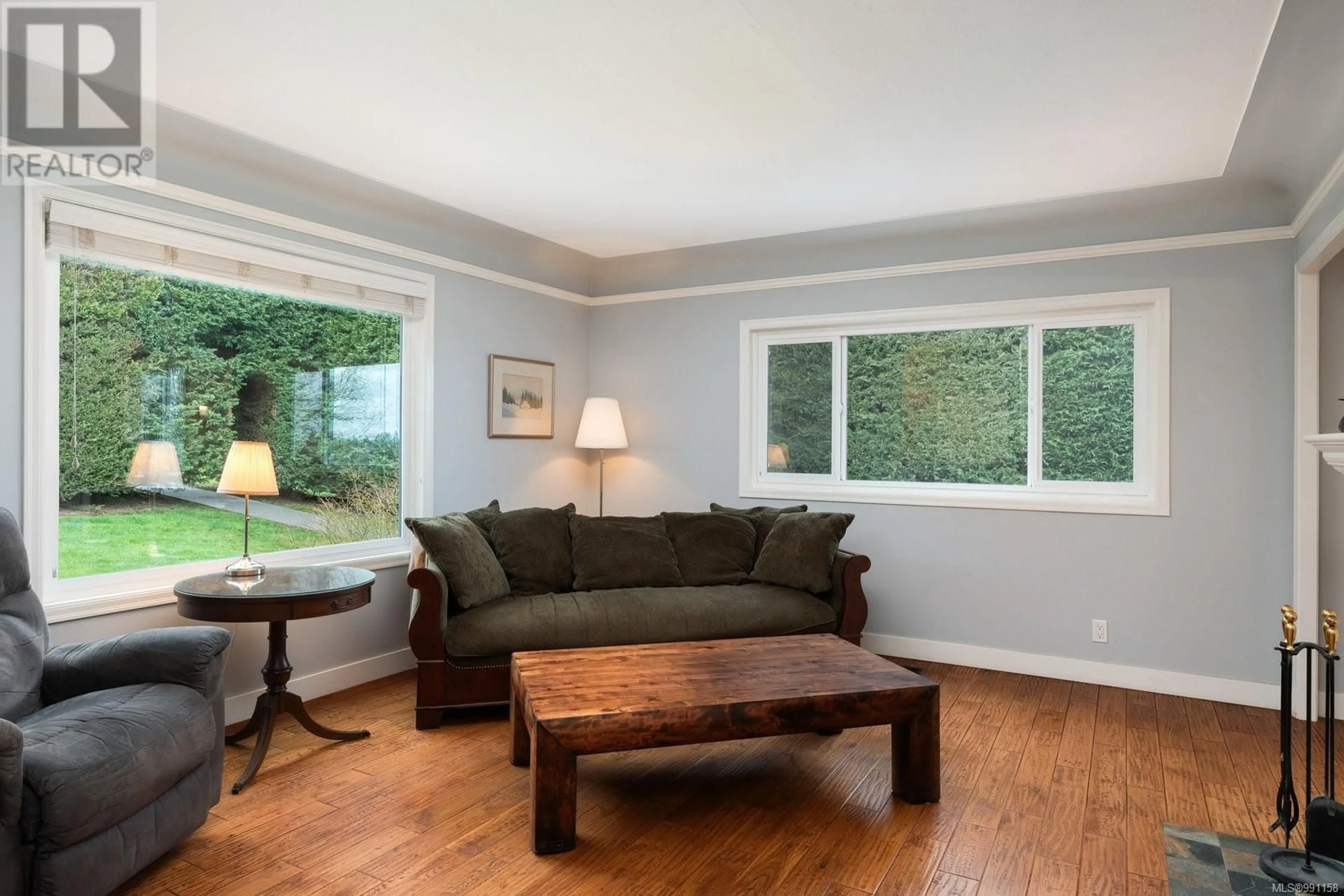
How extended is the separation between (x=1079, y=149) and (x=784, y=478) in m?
2.45

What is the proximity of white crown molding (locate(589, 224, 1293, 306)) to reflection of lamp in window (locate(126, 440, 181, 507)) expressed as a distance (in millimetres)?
2920

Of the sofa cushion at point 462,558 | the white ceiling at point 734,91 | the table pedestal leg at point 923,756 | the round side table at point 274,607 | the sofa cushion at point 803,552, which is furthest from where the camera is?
the sofa cushion at point 803,552

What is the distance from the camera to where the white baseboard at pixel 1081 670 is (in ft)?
12.0

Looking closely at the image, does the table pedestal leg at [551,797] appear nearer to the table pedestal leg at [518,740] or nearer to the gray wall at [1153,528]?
the table pedestal leg at [518,740]

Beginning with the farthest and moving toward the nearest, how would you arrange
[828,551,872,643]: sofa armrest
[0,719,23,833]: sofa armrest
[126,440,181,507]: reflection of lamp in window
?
1. [828,551,872,643]: sofa armrest
2. [126,440,181,507]: reflection of lamp in window
3. [0,719,23,833]: sofa armrest

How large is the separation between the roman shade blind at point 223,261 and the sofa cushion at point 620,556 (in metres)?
1.50

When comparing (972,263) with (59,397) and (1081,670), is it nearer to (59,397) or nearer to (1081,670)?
(1081,670)

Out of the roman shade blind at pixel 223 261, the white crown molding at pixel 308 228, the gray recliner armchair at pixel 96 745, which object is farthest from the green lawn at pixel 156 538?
the white crown molding at pixel 308 228

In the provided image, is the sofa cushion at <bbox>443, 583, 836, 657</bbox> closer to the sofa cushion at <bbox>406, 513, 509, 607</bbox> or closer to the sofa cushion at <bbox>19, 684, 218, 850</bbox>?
the sofa cushion at <bbox>406, 513, 509, 607</bbox>

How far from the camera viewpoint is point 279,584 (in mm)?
2908

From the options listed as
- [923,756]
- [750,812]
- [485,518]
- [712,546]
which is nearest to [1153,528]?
[923,756]

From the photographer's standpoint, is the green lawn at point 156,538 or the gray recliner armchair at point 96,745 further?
the green lawn at point 156,538

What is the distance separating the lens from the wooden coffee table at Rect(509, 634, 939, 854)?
2.28m

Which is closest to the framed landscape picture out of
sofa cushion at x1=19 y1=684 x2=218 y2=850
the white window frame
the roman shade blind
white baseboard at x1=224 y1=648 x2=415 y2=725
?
the roman shade blind
